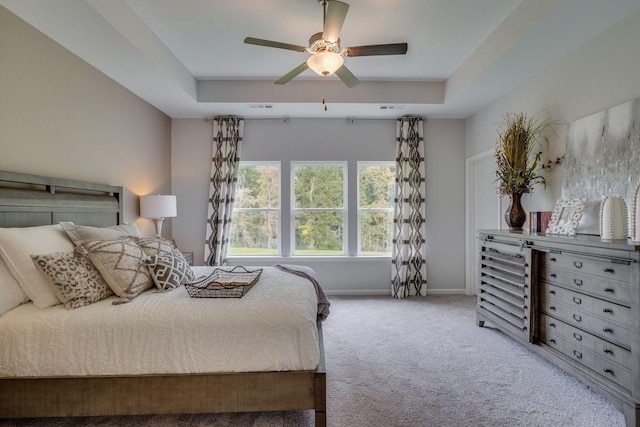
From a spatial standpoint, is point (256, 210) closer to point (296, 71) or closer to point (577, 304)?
point (296, 71)

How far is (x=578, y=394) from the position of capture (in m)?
2.07

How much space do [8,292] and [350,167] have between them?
3769 millimetres

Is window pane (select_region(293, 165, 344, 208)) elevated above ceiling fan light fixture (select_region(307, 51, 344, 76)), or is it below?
below

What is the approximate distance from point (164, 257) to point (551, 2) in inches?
128

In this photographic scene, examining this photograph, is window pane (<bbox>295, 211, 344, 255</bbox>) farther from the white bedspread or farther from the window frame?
the white bedspread

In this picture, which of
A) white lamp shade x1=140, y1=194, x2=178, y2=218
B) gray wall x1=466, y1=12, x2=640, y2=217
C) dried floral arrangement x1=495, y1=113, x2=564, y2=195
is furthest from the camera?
white lamp shade x1=140, y1=194, x2=178, y2=218

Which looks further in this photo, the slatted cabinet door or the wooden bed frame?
the slatted cabinet door

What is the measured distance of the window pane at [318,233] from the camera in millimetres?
4633

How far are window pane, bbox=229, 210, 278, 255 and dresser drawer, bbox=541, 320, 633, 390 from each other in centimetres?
336

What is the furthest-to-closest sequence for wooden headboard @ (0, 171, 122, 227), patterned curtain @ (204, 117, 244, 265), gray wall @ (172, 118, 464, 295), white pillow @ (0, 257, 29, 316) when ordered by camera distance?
1. gray wall @ (172, 118, 464, 295)
2. patterned curtain @ (204, 117, 244, 265)
3. wooden headboard @ (0, 171, 122, 227)
4. white pillow @ (0, 257, 29, 316)

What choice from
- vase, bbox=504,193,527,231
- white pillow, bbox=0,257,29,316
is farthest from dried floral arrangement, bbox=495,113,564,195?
white pillow, bbox=0,257,29,316

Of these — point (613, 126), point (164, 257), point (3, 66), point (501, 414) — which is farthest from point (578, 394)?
point (3, 66)

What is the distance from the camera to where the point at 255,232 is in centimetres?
462

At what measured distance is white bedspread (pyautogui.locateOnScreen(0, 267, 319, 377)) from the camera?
158 centimetres
